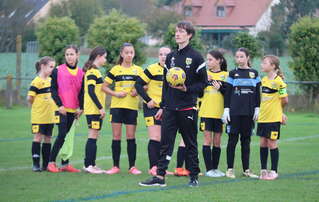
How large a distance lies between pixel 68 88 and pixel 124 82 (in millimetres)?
878

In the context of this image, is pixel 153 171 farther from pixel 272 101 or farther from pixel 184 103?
pixel 272 101

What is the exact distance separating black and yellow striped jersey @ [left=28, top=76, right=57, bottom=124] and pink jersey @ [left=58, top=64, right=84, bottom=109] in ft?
0.86

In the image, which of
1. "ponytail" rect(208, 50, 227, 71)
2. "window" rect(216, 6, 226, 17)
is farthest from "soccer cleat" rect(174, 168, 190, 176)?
"window" rect(216, 6, 226, 17)

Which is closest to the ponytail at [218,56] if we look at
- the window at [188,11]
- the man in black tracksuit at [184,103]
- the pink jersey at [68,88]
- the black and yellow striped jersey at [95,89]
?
the man in black tracksuit at [184,103]

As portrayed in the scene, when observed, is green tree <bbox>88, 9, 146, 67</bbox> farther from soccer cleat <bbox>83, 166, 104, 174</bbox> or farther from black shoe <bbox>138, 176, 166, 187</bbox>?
black shoe <bbox>138, 176, 166, 187</bbox>

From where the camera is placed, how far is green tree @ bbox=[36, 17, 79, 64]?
93.2ft

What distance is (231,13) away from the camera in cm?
6278

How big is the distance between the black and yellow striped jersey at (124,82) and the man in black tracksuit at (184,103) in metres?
1.53

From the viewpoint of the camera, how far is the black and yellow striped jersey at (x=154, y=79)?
9992mm

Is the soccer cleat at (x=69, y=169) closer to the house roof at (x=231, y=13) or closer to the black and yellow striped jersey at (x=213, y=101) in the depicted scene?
the black and yellow striped jersey at (x=213, y=101)

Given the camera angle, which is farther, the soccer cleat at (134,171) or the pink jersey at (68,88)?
the pink jersey at (68,88)

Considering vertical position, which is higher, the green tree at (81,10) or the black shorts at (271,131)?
the green tree at (81,10)

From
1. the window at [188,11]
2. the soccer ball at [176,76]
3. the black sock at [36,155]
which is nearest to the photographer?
the soccer ball at [176,76]

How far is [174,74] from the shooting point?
8414mm
